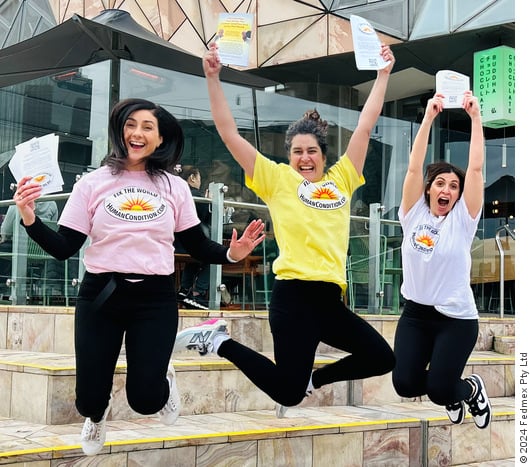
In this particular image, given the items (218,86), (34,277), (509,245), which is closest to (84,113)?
(34,277)

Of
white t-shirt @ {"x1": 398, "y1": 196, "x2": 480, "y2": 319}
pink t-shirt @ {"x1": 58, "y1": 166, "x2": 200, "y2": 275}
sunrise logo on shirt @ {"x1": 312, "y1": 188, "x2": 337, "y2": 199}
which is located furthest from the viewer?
white t-shirt @ {"x1": 398, "y1": 196, "x2": 480, "y2": 319}

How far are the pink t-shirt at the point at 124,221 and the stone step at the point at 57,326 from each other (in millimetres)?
3015

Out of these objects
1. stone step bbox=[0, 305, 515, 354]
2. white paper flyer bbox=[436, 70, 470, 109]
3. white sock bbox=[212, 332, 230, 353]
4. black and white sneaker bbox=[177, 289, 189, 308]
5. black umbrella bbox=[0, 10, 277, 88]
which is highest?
black umbrella bbox=[0, 10, 277, 88]

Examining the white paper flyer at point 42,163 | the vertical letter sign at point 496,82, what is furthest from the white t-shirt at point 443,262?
the vertical letter sign at point 496,82

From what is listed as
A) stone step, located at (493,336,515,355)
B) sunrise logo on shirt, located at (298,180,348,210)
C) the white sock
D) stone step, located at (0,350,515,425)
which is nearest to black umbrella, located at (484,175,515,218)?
stone step, located at (493,336,515,355)

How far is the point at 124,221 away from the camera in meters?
3.98

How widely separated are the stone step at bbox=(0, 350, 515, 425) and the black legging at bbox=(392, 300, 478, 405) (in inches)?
73.3

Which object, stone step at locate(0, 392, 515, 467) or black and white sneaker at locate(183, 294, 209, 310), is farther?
black and white sneaker at locate(183, 294, 209, 310)

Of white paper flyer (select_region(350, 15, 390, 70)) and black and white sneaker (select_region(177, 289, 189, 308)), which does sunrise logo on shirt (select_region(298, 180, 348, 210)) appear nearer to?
white paper flyer (select_region(350, 15, 390, 70))

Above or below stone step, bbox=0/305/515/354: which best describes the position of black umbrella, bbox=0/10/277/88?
above

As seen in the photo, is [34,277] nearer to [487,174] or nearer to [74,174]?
[74,174]

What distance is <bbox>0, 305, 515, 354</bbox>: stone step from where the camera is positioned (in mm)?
6961

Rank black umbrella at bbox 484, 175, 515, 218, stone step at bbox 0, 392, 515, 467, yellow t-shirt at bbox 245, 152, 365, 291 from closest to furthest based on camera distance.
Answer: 1. yellow t-shirt at bbox 245, 152, 365, 291
2. stone step at bbox 0, 392, 515, 467
3. black umbrella at bbox 484, 175, 515, 218

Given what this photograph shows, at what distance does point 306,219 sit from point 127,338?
3.96 ft
